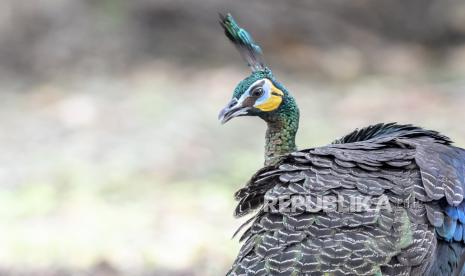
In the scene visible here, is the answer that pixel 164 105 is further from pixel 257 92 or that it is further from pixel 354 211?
pixel 354 211

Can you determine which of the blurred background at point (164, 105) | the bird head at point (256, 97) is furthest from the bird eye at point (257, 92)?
the blurred background at point (164, 105)

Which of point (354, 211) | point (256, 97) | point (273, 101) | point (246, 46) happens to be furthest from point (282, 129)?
point (354, 211)

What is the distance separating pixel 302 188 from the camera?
548cm

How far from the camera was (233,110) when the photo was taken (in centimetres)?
661

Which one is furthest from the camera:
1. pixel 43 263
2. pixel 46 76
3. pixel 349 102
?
pixel 46 76

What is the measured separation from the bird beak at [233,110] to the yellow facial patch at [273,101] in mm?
108

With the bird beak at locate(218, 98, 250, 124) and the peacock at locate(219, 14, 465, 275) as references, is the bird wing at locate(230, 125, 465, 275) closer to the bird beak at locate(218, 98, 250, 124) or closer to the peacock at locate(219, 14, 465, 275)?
the peacock at locate(219, 14, 465, 275)

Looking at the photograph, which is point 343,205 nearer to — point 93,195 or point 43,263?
point 43,263

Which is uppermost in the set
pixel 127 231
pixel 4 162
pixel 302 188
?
pixel 4 162

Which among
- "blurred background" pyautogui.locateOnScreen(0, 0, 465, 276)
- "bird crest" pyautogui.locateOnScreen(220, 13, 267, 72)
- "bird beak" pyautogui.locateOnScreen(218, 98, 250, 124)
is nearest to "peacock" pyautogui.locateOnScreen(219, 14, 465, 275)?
"bird beak" pyautogui.locateOnScreen(218, 98, 250, 124)

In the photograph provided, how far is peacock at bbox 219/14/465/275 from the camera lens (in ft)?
16.9

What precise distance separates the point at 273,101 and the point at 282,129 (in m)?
0.24

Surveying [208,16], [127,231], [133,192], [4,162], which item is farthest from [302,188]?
[208,16]

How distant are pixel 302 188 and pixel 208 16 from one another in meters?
10.7
